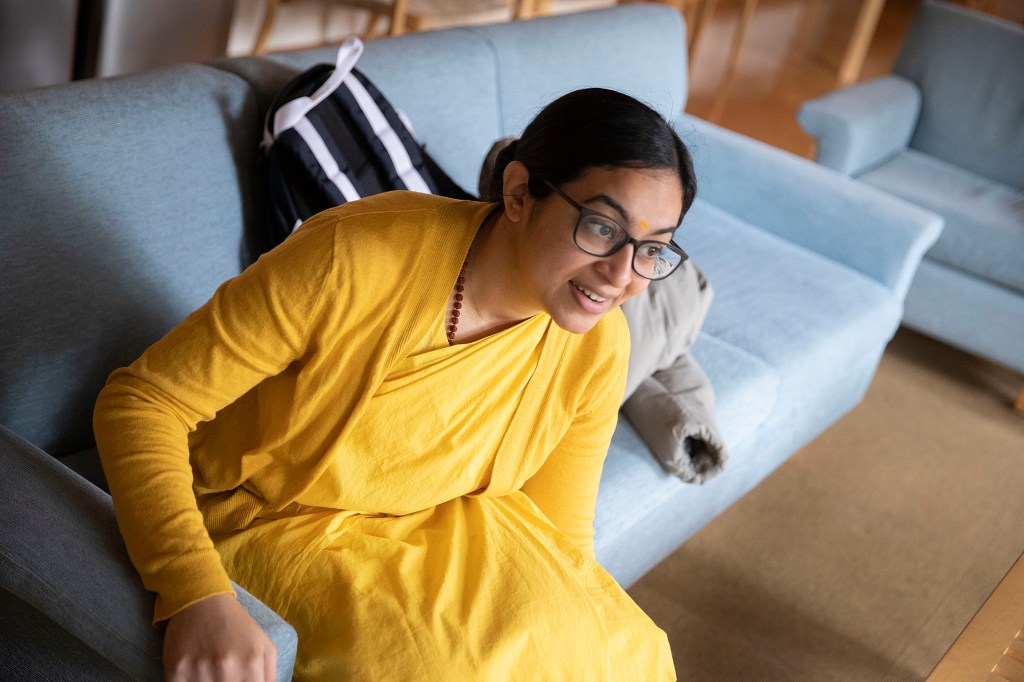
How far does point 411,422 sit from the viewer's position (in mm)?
1235

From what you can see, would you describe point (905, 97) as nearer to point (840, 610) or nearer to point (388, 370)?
point (840, 610)

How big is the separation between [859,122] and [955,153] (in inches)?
22.5

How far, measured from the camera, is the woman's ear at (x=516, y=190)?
1140mm

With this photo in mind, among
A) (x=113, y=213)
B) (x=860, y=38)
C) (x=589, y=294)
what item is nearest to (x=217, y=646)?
(x=589, y=294)

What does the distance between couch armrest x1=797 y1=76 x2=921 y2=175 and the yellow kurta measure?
86.4 inches

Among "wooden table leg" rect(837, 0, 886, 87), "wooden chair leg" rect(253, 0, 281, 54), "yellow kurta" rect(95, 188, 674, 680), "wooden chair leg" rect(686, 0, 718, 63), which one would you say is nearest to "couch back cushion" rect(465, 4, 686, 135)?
"yellow kurta" rect(95, 188, 674, 680)

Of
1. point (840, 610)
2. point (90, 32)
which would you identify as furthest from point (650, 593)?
point (90, 32)

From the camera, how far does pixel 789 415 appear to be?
223 centimetres

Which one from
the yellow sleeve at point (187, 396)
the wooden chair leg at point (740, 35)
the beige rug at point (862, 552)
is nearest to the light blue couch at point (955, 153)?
the beige rug at point (862, 552)

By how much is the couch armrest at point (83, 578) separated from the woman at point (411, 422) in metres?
0.03

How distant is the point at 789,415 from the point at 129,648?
5.19 ft

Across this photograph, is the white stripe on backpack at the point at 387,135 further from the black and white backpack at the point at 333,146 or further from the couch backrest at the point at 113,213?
the couch backrest at the point at 113,213

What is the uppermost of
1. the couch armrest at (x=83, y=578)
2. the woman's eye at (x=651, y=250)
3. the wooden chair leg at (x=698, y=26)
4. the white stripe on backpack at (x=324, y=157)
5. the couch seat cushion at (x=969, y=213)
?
the woman's eye at (x=651, y=250)

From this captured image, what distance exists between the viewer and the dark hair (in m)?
1.09
